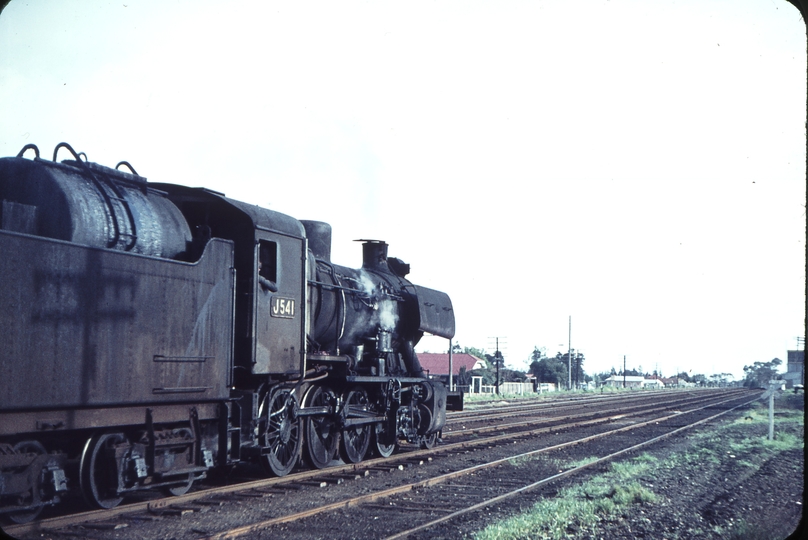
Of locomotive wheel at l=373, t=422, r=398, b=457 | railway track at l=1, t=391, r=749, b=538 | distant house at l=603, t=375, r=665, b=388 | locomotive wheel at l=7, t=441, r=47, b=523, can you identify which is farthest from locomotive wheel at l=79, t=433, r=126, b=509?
distant house at l=603, t=375, r=665, b=388

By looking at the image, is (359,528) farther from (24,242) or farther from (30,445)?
(24,242)

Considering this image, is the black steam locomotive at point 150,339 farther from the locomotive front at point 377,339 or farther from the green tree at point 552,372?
the green tree at point 552,372

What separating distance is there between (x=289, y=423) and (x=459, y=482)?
2.76 meters

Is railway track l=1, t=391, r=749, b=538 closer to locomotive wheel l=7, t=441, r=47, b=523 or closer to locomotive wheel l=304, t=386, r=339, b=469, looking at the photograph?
locomotive wheel l=7, t=441, r=47, b=523

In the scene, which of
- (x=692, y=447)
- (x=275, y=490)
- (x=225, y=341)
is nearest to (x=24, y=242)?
(x=225, y=341)

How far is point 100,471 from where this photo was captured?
7.70m

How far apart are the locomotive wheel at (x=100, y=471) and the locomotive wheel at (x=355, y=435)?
17.1 ft

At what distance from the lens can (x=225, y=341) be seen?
903cm

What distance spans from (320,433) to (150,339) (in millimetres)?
4994

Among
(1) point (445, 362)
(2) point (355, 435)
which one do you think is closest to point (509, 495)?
(2) point (355, 435)

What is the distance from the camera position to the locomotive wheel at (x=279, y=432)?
10.2 m

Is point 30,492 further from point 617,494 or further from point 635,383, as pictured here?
point 635,383

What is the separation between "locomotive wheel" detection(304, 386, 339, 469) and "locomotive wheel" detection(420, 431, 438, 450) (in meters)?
3.37

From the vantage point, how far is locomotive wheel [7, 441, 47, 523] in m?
6.58
